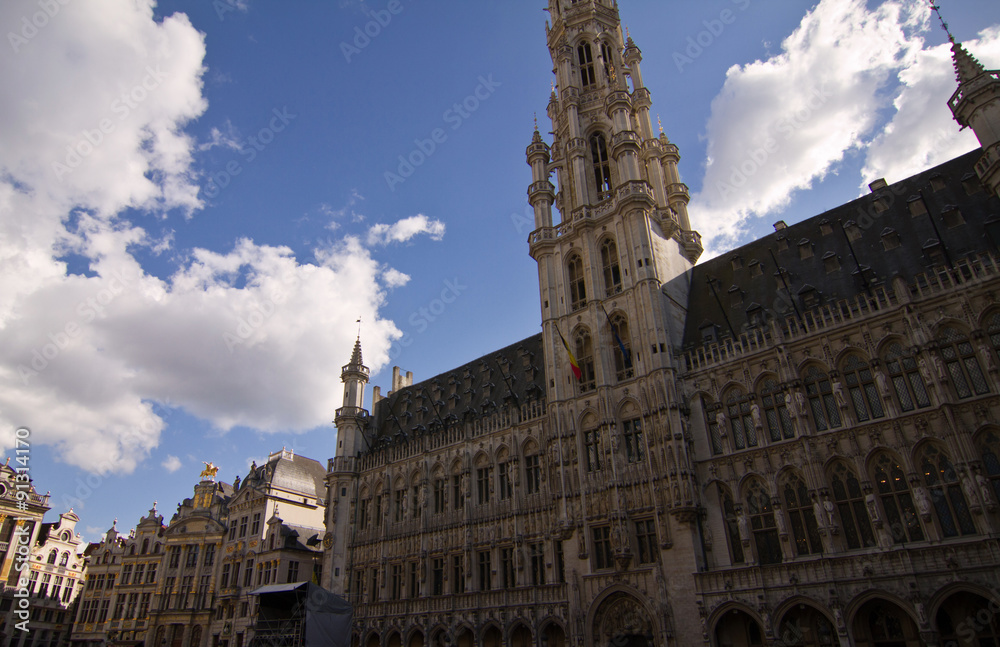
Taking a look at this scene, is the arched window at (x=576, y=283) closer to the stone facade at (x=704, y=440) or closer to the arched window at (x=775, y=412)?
the stone facade at (x=704, y=440)

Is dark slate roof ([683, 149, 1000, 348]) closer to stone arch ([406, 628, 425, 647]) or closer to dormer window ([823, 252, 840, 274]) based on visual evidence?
dormer window ([823, 252, 840, 274])

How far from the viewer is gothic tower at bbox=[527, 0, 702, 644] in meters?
28.9

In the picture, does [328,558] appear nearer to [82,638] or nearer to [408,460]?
[408,460]

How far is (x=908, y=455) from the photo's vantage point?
78.6 ft

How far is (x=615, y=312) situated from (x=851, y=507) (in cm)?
1570

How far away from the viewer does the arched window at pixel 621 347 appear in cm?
3369

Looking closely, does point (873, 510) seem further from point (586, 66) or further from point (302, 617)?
point (586, 66)

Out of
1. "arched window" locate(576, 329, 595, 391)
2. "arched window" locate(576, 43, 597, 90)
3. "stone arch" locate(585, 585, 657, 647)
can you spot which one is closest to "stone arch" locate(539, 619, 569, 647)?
"stone arch" locate(585, 585, 657, 647)

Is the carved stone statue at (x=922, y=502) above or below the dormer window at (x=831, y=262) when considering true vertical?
below

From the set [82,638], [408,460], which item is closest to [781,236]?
[408,460]

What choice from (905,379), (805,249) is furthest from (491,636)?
(805,249)

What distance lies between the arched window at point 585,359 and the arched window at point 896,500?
14.8 meters

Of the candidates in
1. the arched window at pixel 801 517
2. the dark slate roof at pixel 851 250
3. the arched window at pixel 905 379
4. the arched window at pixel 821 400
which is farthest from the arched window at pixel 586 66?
the arched window at pixel 801 517

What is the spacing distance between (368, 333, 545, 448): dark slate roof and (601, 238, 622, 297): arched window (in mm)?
8392
